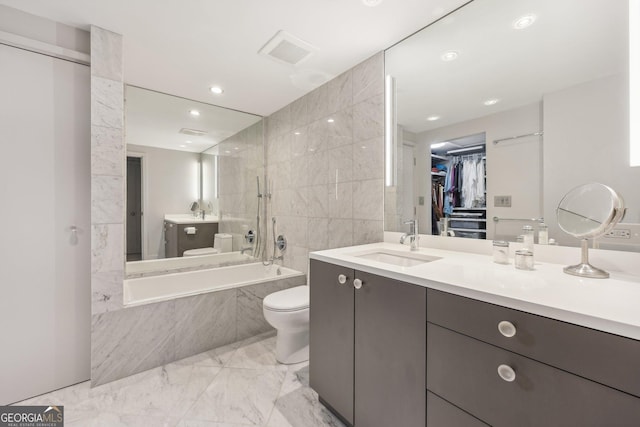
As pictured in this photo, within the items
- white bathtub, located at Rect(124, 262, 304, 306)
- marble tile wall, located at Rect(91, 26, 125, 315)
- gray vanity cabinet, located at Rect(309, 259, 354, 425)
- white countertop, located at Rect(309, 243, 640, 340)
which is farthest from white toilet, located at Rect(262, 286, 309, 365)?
marble tile wall, located at Rect(91, 26, 125, 315)

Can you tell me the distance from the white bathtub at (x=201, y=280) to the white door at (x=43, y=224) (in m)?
0.44

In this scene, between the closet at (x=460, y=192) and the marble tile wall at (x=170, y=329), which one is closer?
the closet at (x=460, y=192)

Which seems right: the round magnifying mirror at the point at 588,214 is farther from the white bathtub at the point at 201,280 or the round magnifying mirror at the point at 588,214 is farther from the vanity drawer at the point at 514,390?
the white bathtub at the point at 201,280

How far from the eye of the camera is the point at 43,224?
1.67 meters

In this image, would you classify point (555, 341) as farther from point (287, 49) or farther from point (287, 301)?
point (287, 49)

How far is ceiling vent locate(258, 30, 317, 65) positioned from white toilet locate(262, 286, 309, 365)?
191 cm

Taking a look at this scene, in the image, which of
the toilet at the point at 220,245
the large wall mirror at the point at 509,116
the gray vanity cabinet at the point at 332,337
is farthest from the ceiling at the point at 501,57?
the toilet at the point at 220,245

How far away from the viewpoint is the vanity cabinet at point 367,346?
1029 mm

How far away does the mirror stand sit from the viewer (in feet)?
3.20

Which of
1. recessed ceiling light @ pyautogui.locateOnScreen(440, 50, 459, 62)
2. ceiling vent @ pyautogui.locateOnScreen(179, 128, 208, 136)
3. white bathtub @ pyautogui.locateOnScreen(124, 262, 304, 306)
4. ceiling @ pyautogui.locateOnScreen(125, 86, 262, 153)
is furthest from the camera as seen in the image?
ceiling vent @ pyautogui.locateOnScreen(179, 128, 208, 136)

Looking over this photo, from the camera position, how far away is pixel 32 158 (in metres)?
1.64

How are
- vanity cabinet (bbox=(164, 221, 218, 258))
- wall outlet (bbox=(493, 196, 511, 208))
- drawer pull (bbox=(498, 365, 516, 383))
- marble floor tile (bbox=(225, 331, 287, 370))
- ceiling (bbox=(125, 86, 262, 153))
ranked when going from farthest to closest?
vanity cabinet (bbox=(164, 221, 218, 258)), ceiling (bbox=(125, 86, 262, 153)), marble floor tile (bbox=(225, 331, 287, 370)), wall outlet (bbox=(493, 196, 511, 208)), drawer pull (bbox=(498, 365, 516, 383))

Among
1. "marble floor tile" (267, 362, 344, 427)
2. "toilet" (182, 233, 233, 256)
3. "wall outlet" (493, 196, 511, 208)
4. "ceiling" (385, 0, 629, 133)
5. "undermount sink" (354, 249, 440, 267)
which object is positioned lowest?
"marble floor tile" (267, 362, 344, 427)

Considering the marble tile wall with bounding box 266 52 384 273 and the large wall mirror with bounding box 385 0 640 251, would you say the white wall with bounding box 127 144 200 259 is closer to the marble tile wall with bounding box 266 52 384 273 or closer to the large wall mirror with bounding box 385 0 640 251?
the marble tile wall with bounding box 266 52 384 273
